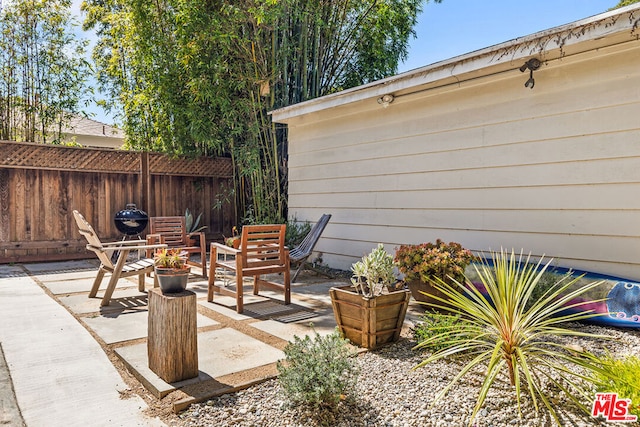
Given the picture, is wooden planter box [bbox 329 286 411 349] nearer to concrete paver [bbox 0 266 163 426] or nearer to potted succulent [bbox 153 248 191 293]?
potted succulent [bbox 153 248 191 293]

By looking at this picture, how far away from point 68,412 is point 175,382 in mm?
469

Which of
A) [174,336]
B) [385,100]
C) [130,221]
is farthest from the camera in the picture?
[130,221]

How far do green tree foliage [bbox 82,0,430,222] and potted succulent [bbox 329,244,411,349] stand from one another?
392 cm

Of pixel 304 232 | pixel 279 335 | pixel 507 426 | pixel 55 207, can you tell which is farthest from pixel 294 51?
pixel 507 426

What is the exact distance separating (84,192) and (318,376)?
6.38 metres

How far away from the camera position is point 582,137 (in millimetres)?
3533

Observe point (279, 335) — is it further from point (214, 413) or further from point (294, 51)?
point (294, 51)

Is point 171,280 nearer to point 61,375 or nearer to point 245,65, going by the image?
point 61,375

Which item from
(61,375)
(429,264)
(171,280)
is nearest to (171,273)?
(171,280)

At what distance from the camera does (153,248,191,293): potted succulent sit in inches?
88.0

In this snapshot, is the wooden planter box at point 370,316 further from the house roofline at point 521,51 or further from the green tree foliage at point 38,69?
the green tree foliage at point 38,69

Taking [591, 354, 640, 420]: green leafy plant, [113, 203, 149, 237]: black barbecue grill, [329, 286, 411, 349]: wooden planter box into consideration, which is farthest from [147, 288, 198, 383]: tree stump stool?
[113, 203, 149, 237]: black barbecue grill

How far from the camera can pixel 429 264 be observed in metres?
3.54

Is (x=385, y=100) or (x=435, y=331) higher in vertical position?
(x=385, y=100)
